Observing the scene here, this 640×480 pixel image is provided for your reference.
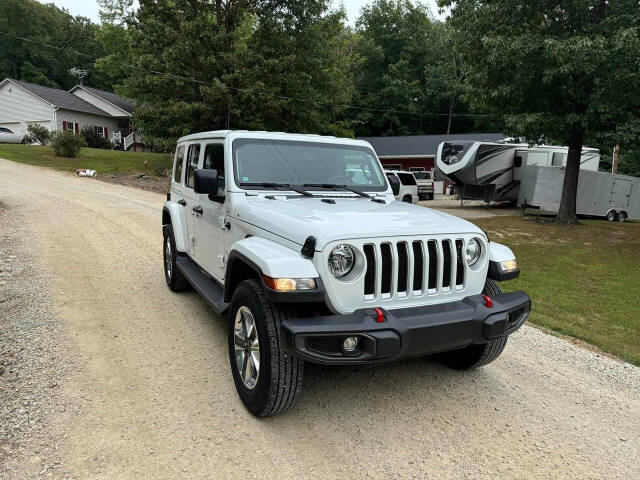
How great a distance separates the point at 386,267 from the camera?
2.90 m

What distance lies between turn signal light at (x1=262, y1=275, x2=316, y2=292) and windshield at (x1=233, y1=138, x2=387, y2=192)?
59.3 inches

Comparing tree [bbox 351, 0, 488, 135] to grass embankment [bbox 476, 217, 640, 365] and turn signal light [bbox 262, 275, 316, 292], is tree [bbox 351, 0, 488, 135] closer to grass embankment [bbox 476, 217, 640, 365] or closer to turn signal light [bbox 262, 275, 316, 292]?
grass embankment [bbox 476, 217, 640, 365]

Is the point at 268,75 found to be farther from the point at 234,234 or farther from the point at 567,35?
the point at 234,234

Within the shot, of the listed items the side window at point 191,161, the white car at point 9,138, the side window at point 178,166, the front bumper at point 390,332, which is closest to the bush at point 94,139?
the white car at point 9,138

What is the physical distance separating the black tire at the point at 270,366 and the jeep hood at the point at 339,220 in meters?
0.46

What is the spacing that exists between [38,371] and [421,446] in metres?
3.03

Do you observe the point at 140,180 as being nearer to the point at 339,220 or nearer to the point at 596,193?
the point at 596,193

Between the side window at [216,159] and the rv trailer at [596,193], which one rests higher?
the side window at [216,159]

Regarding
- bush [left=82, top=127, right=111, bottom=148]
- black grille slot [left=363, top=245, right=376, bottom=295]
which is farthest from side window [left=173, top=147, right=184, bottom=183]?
bush [left=82, top=127, right=111, bottom=148]

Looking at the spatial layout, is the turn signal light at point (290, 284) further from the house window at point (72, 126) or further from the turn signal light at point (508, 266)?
the house window at point (72, 126)

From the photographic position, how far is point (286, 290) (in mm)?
2660

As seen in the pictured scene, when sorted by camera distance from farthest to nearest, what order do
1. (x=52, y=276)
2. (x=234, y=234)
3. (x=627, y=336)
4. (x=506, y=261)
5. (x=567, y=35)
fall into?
(x=567, y=35) < (x=52, y=276) < (x=627, y=336) < (x=234, y=234) < (x=506, y=261)

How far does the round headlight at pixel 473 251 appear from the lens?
10.7ft

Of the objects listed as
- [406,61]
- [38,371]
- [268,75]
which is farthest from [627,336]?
[406,61]
